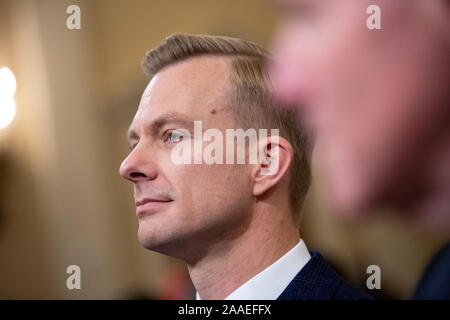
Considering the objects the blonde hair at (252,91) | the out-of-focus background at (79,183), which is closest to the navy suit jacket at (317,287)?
the blonde hair at (252,91)

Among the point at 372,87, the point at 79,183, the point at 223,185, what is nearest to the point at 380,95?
the point at 372,87

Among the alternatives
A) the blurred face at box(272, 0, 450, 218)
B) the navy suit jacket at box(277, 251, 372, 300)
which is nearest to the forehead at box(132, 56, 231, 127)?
the navy suit jacket at box(277, 251, 372, 300)

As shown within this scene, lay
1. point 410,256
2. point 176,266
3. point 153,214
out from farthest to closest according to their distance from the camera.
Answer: point 176,266 → point 410,256 → point 153,214

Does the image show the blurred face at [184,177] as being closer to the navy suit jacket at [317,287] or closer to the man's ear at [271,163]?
the man's ear at [271,163]

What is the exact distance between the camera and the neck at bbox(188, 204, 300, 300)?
3.52 feet

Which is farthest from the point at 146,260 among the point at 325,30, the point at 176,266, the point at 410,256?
the point at 325,30

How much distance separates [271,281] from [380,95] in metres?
0.77

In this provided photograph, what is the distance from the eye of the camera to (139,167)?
1052mm

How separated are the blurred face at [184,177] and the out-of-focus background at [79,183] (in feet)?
2.35

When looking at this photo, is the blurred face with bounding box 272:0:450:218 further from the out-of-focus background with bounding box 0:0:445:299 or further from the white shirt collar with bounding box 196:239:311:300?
the out-of-focus background with bounding box 0:0:445:299

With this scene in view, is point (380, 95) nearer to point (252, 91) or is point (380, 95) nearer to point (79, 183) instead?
point (252, 91)

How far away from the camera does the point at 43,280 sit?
2.55 meters

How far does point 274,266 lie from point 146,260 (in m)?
1.53
